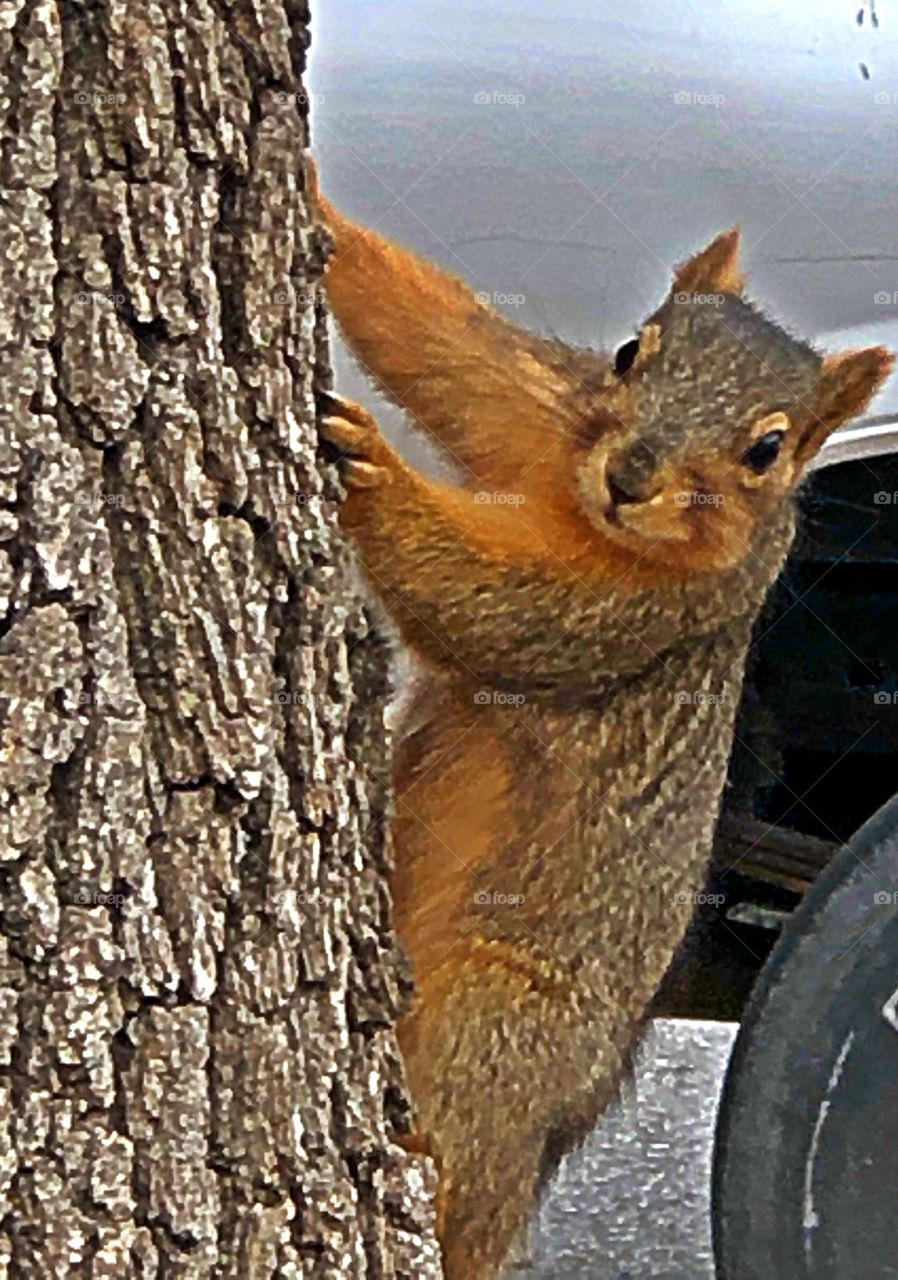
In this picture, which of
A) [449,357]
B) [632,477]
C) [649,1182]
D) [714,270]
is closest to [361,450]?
[449,357]

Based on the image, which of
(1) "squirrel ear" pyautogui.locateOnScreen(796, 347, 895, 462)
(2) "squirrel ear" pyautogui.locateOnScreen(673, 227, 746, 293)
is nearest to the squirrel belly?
(1) "squirrel ear" pyautogui.locateOnScreen(796, 347, 895, 462)

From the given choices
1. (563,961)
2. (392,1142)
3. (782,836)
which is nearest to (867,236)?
(782,836)

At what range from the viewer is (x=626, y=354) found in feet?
4.96

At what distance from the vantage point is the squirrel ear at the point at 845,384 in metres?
1.51

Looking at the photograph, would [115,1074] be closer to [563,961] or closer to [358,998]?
[358,998]

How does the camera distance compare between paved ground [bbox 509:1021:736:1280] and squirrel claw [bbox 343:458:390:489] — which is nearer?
squirrel claw [bbox 343:458:390:489]

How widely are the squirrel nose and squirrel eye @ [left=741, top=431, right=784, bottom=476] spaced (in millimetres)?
95

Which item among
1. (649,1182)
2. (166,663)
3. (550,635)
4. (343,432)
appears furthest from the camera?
(649,1182)

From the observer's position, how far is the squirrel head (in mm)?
1518

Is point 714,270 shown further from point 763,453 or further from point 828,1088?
point 828,1088

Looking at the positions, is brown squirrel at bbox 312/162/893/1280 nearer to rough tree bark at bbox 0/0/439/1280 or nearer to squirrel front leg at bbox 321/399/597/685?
squirrel front leg at bbox 321/399/597/685

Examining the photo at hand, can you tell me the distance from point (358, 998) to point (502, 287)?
0.65 m

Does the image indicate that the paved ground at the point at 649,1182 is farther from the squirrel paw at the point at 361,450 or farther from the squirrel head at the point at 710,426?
the squirrel paw at the point at 361,450

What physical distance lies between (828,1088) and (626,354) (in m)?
0.72
